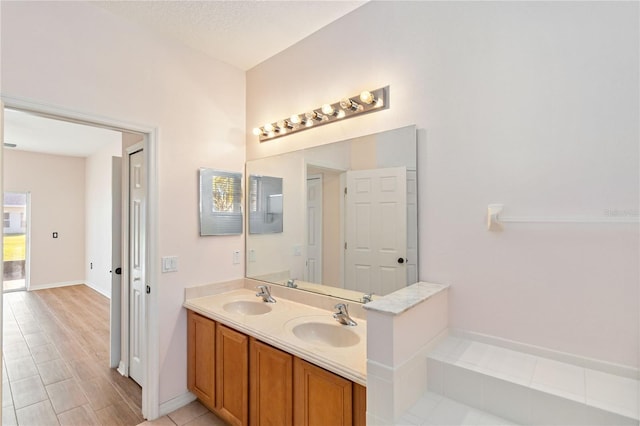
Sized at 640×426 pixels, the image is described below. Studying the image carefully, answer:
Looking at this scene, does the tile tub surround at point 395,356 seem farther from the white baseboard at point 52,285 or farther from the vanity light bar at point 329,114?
the white baseboard at point 52,285

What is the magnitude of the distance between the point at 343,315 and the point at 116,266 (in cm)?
230

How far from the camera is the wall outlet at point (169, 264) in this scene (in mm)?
2186

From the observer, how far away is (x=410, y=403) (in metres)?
1.23

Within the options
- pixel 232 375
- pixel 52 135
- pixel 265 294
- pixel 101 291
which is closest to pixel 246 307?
pixel 265 294

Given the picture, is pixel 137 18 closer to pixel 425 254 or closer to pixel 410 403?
pixel 425 254

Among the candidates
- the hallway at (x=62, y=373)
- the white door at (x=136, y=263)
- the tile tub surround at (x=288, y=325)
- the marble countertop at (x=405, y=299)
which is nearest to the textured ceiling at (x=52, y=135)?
the white door at (x=136, y=263)

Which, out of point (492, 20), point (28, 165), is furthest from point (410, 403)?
point (28, 165)

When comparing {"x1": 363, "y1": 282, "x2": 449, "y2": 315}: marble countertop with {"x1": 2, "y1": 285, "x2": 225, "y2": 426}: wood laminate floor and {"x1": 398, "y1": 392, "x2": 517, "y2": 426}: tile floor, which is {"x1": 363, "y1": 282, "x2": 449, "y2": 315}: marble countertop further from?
{"x1": 2, "y1": 285, "x2": 225, "y2": 426}: wood laminate floor

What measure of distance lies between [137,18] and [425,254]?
7.77ft

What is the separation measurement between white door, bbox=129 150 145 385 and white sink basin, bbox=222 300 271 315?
73 cm

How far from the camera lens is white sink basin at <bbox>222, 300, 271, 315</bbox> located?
2262 mm

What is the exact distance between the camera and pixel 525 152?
1362mm

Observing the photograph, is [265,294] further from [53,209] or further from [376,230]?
[53,209]

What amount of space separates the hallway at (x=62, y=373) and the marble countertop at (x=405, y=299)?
2.04 meters
